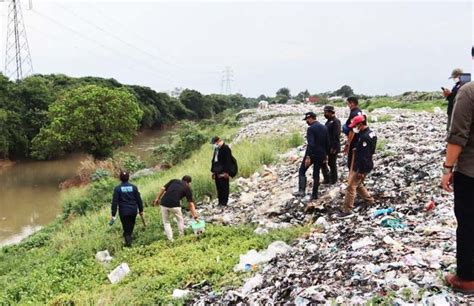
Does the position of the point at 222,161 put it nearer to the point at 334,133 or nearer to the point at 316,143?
the point at 316,143

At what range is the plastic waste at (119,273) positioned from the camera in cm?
778

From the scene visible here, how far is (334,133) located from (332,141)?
0.20 m

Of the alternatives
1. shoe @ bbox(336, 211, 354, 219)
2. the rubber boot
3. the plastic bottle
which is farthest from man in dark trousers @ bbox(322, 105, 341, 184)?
the plastic bottle

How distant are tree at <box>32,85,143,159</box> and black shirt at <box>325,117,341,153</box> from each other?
2330 cm

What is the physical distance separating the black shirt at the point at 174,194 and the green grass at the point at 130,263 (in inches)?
30.3

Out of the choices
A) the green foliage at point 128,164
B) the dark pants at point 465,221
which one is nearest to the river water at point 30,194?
the green foliage at point 128,164

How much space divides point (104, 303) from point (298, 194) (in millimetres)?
5017

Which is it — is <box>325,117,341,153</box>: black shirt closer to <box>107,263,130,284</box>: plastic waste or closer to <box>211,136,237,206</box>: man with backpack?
<box>211,136,237,206</box>: man with backpack

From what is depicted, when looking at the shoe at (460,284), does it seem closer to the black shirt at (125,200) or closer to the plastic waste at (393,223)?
the plastic waste at (393,223)

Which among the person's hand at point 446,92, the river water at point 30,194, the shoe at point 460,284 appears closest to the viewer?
the shoe at point 460,284

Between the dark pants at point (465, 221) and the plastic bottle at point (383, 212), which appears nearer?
the dark pants at point (465, 221)

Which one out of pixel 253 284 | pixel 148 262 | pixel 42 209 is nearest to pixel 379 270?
pixel 253 284

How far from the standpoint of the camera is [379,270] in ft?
15.9

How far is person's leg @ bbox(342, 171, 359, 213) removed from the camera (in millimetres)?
7637
